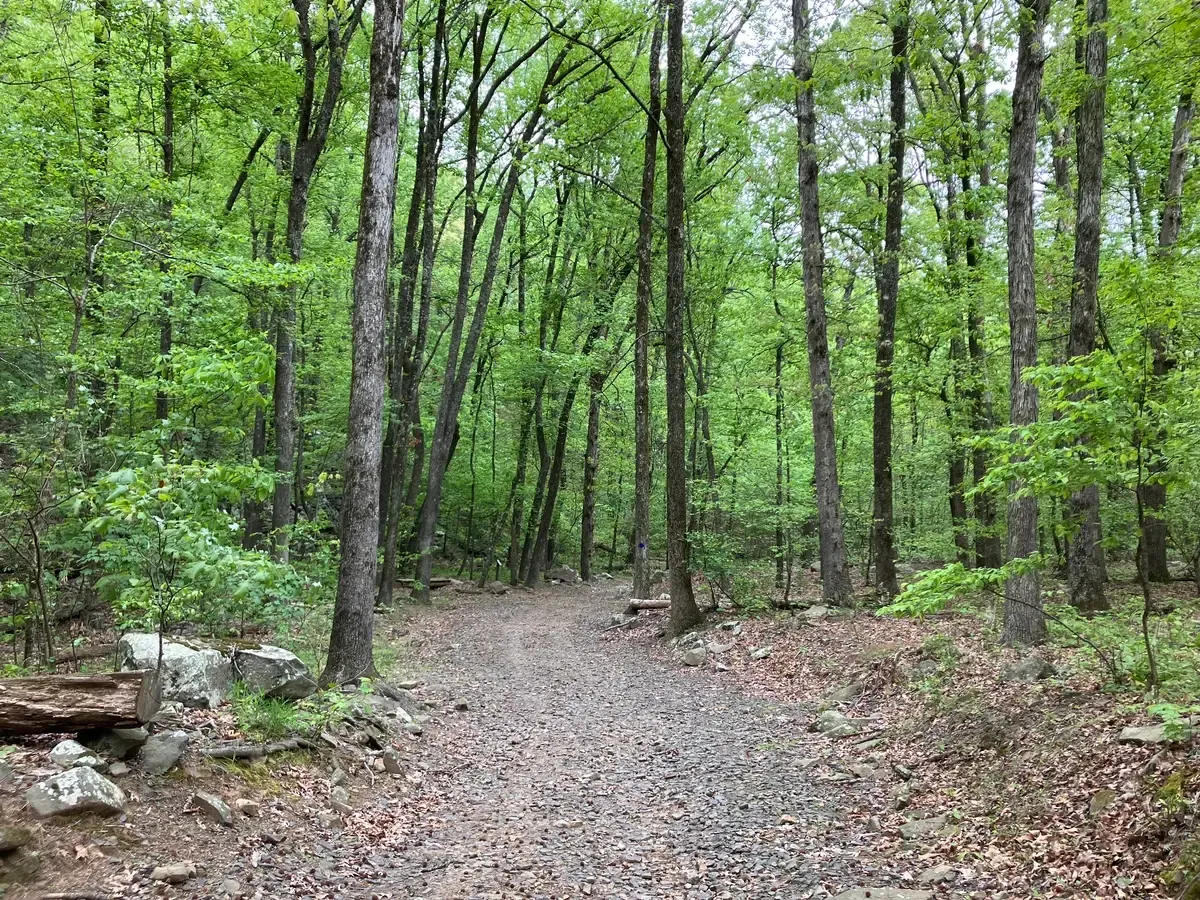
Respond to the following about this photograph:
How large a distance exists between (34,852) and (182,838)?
2.68ft

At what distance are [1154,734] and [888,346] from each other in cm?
991

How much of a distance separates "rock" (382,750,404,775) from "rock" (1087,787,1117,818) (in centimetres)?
524

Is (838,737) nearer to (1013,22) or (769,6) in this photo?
(1013,22)

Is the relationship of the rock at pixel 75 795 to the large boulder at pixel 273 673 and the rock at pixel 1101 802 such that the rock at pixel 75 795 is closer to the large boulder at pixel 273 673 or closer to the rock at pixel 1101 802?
the large boulder at pixel 273 673

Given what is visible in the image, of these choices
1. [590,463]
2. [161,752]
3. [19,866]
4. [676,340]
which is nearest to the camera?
[19,866]

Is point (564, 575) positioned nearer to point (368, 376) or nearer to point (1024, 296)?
point (368, 376)

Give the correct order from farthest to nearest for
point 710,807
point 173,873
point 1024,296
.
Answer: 1. point 1024,296
2. point 710,807
3. point 173,873

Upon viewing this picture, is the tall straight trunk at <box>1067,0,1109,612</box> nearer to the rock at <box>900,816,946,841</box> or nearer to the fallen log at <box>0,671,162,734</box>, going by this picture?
the rock at <box>900,816,946,841</box>

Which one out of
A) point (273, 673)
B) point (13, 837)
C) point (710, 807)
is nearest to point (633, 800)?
point (710, 807)

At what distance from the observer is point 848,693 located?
27.2ft

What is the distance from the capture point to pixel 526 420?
2394cm

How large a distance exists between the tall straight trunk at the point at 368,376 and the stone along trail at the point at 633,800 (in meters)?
1.60

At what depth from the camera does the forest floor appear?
3.91 metres

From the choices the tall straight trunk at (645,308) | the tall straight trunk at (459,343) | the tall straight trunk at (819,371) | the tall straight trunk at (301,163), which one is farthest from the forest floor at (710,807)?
the tall straight trunk at (459,343)
